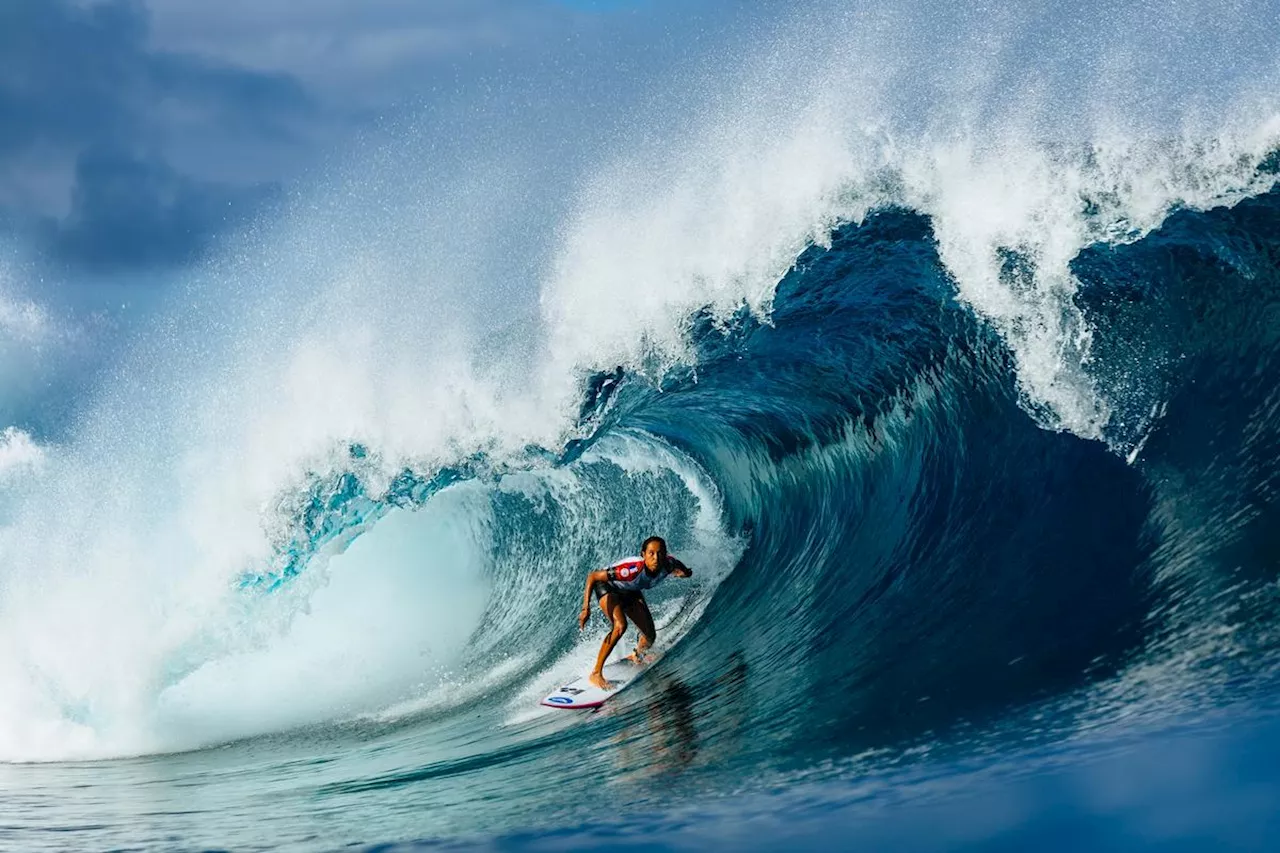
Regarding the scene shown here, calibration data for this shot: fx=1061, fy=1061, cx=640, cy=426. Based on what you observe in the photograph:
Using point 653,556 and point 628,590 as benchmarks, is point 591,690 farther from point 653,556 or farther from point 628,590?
point 653,556

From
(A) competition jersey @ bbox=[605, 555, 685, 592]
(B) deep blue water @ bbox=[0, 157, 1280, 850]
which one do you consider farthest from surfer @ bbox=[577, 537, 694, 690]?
(B) deep blue water @ bbox=[0, 157, 1280, 850]

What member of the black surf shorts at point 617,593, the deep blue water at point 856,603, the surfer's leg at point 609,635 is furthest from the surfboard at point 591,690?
the black surf shorts at point 617,593

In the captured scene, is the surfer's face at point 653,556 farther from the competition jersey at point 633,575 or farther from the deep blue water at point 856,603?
the deep blue water at point 856,603

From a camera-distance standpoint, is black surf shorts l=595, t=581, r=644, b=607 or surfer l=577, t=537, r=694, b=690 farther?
black surf shorts l=595, t=581, r=644, b=607

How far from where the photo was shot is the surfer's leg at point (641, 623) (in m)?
7.08

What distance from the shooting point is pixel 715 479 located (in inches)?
416

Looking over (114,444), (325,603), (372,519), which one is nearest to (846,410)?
(372,519)

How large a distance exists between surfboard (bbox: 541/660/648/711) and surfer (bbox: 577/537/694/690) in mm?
68

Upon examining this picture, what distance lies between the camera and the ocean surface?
4.03m

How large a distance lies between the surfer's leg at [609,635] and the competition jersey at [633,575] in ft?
0.34

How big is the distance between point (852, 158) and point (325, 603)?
6081 millimetres

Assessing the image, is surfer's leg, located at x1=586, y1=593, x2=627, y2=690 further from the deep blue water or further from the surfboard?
the deep blue water

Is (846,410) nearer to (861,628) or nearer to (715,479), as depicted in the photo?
(715,479)

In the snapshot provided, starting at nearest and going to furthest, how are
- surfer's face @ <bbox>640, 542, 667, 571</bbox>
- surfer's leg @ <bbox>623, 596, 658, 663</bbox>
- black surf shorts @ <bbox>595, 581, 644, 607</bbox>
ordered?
surfer's face @ <bbox>640, 542, 667, 571</bbox> → black surf shorts @ <bbox>595, 581, 644, 607</bbox> → surfer's leg @ <bbox>623, 596, 658, 663</bbox>
